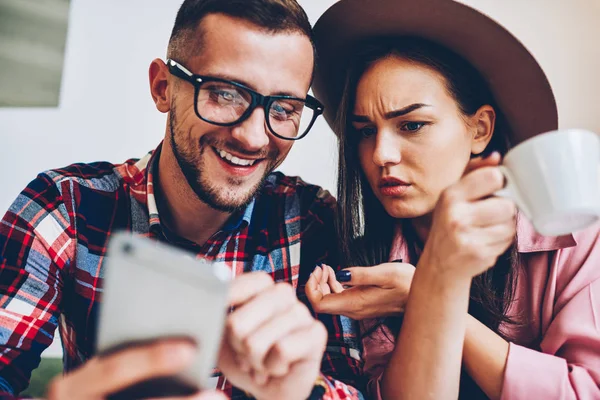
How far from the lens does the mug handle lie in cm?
66

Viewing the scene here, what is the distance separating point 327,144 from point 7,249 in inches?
44.8

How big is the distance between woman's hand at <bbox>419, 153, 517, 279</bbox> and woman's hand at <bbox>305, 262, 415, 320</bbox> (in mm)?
205

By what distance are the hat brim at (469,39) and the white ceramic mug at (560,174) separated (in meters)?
0.53

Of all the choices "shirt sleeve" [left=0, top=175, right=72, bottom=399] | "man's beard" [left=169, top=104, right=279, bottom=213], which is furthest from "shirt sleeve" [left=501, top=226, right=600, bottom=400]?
"shirt sleeve" [left=0, top=175, right=72, bottom=399]

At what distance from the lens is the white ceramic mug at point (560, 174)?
2.01ft

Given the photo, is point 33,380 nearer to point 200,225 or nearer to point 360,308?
point 200,225

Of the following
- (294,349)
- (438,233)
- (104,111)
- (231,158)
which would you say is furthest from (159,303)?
(104,111)

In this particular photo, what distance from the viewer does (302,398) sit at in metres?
0.64

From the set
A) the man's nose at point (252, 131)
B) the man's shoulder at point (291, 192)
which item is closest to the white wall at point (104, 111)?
the man's shoulder at point (291, 192)

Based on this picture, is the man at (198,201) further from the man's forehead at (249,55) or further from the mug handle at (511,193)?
the mug handle at (511,193)

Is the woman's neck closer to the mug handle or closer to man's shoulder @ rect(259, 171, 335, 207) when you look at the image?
man's shoulder @ rect(259, 171, 335, 207)

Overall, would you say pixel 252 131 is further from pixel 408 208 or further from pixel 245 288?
pixel 245 288

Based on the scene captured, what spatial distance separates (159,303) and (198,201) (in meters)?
0.74

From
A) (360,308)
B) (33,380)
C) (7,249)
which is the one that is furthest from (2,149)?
(360,308)
